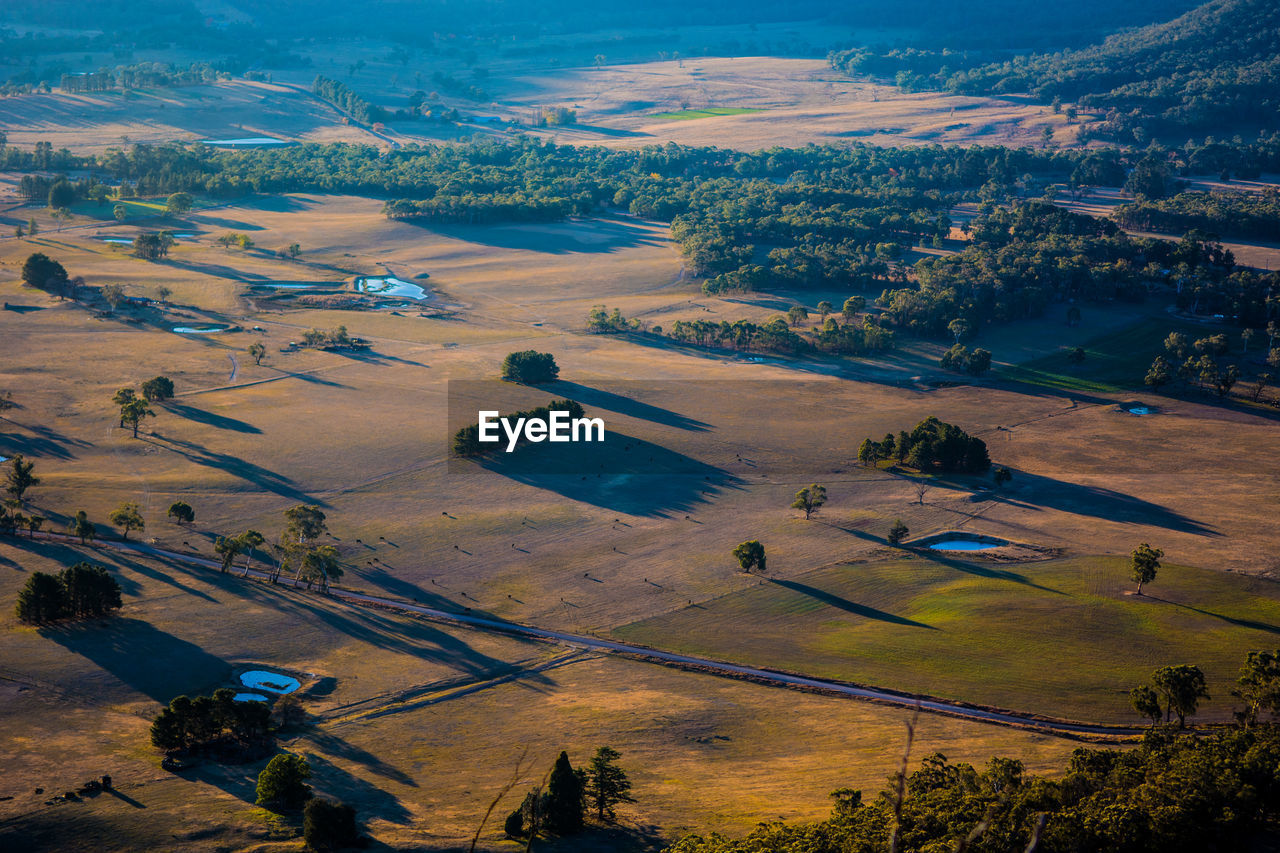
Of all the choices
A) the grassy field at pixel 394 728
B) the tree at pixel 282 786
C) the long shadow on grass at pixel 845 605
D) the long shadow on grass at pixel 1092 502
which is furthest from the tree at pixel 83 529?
the long shadow on grass at pixel 1092 502

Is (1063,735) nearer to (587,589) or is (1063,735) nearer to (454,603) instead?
(587,589)

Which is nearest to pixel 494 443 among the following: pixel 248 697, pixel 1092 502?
pixel 248 697

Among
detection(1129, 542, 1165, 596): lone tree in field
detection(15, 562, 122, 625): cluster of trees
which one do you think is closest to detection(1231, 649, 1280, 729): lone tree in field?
detection(1129, 542, 1165, 596): lone tree in field

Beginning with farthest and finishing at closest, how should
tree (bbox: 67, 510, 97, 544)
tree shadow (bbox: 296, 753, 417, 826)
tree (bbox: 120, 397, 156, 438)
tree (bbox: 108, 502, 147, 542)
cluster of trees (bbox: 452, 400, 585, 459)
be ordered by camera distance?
tree (bbox: 120, 397, 156, 438), cluster of trees (bbox: 452, 400, 585, 459), tree (bbox: 108, 502, 147, 542), tree (bbox: 67, 510, 97, 544), tree shadow (bbox: 296, 753, 417, 826)

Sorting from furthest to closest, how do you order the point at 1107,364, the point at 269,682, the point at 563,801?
the point at 1107,364 → the point at 269,682 → the point at 563,801

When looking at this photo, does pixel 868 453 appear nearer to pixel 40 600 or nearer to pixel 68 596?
pixel 68 596

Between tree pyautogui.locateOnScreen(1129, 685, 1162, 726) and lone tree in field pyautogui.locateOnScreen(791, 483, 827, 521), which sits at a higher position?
lone tree in field pyautogui.locateOnScreen(791, 483, 827, 521)

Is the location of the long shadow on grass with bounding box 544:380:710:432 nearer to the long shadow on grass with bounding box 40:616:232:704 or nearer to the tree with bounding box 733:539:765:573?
the tree with bounding box 733:539:765:573
